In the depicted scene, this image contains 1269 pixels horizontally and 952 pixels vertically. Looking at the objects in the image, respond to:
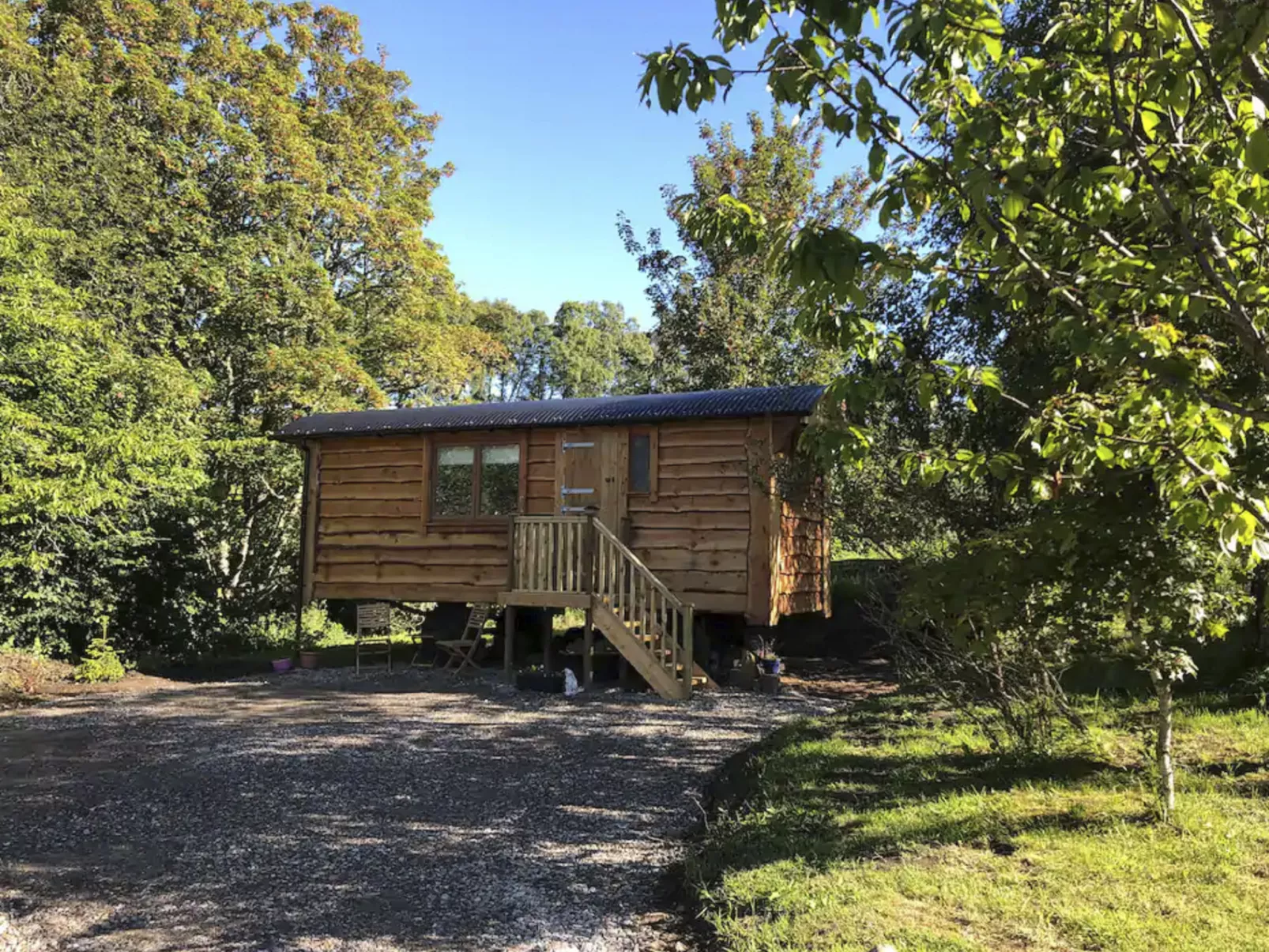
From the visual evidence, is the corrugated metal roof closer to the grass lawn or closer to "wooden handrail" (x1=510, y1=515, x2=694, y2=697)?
"wooden handrail" (x1=510, y1=515, x2=694, y2=697)

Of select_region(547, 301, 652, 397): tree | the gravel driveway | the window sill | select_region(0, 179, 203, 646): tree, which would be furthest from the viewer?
select_region(547, 301, 652, 397): tree

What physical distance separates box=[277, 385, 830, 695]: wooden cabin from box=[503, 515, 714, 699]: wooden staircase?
0.03m

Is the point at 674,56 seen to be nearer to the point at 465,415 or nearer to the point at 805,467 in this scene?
the point at 805,467

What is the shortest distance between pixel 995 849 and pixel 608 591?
6.58m

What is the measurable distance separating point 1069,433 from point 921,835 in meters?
2.32

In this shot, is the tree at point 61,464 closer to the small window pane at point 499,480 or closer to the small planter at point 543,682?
the small window pane at point 499,480

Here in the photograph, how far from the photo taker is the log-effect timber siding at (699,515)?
35.0ft

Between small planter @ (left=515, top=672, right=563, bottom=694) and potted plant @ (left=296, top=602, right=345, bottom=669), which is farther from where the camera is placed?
potted plant @ (left=296, top=602, right=345, bottom=669)

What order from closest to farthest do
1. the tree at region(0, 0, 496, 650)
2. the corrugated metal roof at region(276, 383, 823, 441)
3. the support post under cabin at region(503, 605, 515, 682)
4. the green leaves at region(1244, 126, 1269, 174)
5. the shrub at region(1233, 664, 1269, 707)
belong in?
the green leaves at region(1244, 126, 1269, 174)
the shrub at region(1233, 664, 1269, 707)
the corrugated metal roof at region(276, 383, 823, 441)
the support post under cabin at region(503, 605, 515, 682)
the tree at region(0, 0, 496, 650)

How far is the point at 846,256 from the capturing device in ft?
7.34

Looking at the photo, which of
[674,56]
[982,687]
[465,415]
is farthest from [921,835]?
[465,415]

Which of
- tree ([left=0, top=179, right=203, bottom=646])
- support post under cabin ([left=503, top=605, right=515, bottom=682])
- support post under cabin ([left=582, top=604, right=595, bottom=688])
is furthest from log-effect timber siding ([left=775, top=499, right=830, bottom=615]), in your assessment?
tree ([left=0, top=179, right=203, bottom=646])

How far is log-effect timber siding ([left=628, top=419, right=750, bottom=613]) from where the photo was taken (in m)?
10.7

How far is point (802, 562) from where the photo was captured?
12180mm
